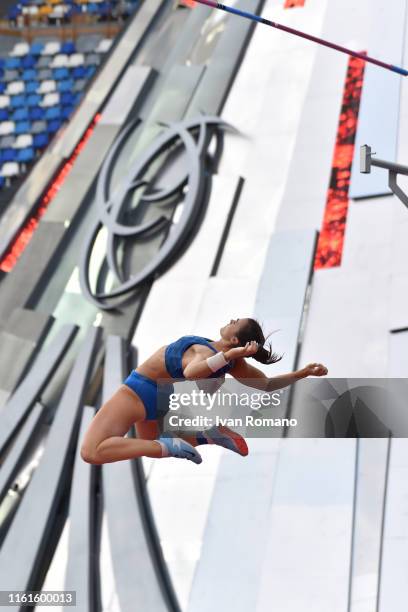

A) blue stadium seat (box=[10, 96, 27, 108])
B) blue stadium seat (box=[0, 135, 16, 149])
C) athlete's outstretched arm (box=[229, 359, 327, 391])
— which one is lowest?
blue stadium seat (box=[0, 135, 16, 149])

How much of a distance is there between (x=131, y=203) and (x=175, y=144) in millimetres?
1277

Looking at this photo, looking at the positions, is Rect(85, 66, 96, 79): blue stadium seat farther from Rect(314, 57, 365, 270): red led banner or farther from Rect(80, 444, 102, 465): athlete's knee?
Rect(80, 444, 102, 465): athlete's knee

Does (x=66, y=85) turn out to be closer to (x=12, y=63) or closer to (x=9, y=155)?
(x=12, y=63)

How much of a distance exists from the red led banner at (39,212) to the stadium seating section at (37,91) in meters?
3.39

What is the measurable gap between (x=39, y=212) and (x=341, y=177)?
5546 mm

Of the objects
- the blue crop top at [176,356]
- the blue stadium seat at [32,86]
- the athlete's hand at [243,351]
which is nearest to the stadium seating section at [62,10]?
the blue stadium seat at [32,86]

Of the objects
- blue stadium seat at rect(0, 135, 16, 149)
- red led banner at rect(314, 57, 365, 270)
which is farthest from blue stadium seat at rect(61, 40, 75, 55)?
red led banner at rect(314, 57, 365, 270)

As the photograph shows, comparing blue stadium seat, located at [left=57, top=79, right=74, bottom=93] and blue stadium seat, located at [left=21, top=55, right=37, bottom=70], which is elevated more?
blue stadium seat, located at [left=57, top=79, right=74, bottom=93]

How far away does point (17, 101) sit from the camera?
24.8 metres

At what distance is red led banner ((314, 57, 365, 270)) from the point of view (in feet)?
45.3

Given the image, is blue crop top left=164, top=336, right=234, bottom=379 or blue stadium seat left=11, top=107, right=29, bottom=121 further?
blue stadium seat left=11, top=107, right=29, bottom=121

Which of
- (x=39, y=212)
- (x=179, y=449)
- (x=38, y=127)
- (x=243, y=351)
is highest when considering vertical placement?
(x=243, y=351)

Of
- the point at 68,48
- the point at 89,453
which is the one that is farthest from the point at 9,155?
the point at 89,453

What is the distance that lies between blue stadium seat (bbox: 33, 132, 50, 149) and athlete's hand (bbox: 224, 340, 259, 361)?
54.3 feet
